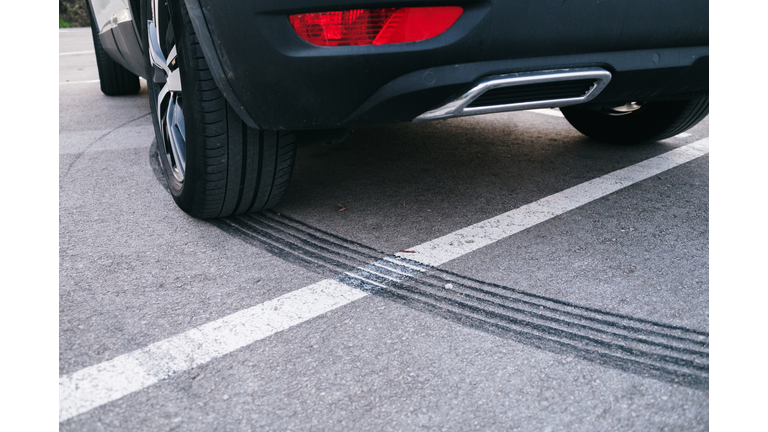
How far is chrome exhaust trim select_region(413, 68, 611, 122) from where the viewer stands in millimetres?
1632

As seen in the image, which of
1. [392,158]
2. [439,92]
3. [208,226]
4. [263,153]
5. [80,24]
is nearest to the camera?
[439,92]

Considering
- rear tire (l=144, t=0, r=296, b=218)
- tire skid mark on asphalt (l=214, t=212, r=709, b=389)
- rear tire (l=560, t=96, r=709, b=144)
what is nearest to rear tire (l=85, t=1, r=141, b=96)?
rear tire (l=144, t=0, r=296, b=218)

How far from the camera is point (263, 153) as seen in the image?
6.77ft

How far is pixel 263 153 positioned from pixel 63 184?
131cm

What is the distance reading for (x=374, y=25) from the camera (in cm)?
154

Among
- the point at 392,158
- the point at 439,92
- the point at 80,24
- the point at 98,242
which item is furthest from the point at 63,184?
→ the point at 80,24

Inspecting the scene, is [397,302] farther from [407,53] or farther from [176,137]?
[176,137]

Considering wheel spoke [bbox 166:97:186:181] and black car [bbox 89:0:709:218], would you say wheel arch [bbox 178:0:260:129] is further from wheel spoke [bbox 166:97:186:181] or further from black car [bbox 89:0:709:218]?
wheel spoke [bbox 166:97:186:181]

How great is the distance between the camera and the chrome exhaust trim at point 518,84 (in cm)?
163

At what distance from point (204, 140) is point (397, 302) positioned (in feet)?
2.84

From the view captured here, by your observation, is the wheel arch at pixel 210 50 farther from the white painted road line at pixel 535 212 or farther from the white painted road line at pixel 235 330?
the white painted road line at pixel 535 212

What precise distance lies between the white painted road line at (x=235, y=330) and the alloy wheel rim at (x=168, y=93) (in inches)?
30.9

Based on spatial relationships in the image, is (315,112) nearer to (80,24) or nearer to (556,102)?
(556,102)

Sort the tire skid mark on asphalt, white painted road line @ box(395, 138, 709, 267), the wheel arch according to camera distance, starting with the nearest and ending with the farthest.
Result: the tire skid mark on asphalt, the wheel arch, white painted road line @ box(395, 138, 709, 267)
